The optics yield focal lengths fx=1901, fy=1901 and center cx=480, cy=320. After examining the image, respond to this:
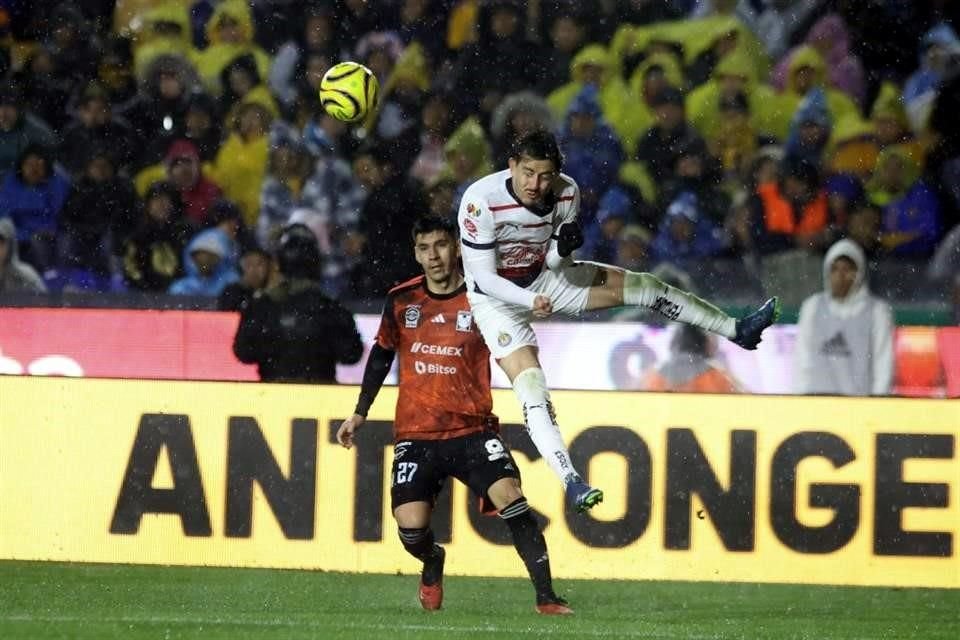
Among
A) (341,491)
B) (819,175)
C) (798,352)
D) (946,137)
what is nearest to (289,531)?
(341,491)

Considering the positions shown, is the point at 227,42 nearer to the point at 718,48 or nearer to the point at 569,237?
the point at 718,48

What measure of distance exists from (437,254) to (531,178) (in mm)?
577

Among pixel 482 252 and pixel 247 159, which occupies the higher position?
pixel 247 159

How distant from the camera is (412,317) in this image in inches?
324

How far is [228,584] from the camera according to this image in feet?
29.9

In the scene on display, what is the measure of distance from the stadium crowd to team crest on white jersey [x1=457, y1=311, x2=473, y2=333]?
14.1 feet

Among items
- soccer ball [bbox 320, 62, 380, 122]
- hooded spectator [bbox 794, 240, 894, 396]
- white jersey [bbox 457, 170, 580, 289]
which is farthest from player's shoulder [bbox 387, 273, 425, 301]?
hooded spectator [bbox 794, 240, 894, 396]

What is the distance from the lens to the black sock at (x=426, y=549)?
808 centimetres

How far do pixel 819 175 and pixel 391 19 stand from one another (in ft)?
11.5

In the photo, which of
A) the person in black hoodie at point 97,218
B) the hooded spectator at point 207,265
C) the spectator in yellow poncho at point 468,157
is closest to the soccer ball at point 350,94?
the hooded spectator at point 207,265

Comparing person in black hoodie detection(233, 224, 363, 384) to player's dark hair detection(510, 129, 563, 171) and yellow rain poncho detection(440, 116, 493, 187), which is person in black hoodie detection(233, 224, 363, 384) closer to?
yellow rain poncho detection(440, 116, 493, 187)

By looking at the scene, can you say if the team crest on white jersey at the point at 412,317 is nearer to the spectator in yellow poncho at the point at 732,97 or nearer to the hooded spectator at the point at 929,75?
the spectator in yellow poncho at the point at 732,97

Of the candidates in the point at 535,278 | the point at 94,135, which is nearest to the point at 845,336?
the point at 535,278

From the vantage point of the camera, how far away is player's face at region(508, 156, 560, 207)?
777 cm
